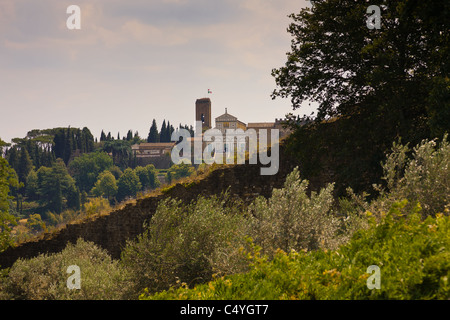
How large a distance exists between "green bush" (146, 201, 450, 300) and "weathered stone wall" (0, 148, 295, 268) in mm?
11960

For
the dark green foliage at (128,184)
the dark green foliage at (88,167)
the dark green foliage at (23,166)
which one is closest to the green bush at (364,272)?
the dark green foliage at (23,166)

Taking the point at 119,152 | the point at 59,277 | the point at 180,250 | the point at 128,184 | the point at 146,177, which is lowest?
the point at 128,184

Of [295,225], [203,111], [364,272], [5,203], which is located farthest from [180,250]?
[203,111]

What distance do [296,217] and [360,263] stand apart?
2552 mm

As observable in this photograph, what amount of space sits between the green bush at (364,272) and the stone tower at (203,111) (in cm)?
14368

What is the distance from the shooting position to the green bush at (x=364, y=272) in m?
3.59

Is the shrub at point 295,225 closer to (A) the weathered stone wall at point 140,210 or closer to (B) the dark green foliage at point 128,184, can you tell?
(A) the weathered stone wall at point 140,210

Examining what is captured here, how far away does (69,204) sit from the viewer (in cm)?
12269

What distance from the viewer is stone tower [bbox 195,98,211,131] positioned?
148538 millimetres

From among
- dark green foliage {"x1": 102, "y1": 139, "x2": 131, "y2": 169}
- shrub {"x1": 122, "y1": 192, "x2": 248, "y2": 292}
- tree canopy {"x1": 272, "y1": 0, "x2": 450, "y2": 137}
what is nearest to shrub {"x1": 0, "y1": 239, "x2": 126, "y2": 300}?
shrub {"x1": 122, "y1": 192, "x2": 248, "y2": 292}

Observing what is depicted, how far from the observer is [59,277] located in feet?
42.2

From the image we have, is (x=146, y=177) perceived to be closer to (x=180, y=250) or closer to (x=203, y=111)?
(x=203, y=111)

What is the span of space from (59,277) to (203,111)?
138459mm

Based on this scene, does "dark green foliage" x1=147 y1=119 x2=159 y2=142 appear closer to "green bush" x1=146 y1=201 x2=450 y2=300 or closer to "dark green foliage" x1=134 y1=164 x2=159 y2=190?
"dark green foliage" x1=134 y1=164 x2=159 y2=190
